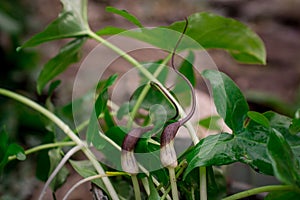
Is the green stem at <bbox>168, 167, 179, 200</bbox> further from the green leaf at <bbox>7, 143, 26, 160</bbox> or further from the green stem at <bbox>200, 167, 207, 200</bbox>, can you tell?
the green leaf at <bbox>7, 143, 26, 160</bbox>

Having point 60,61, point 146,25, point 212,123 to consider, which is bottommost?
point 146,25

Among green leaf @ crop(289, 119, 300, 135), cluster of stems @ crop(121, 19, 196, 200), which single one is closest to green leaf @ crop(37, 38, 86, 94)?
cluster of stems @ crop(121, 19, 196, 200)

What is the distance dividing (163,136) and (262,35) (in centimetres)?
157

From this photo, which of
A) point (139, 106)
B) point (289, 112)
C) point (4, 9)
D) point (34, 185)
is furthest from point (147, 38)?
point (4, 9)

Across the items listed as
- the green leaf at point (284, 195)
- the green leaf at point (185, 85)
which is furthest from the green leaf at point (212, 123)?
the green leaf at point (284, 195)

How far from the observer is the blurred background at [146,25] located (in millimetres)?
1152

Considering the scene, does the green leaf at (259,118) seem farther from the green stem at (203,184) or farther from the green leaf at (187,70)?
the green leaf at (187,70)

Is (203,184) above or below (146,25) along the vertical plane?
above

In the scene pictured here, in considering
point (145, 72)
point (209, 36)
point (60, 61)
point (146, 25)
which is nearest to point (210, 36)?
point (209, 36)

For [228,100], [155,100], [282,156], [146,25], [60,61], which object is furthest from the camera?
[146,25]

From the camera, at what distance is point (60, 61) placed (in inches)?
29.2

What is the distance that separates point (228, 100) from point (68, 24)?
31cm

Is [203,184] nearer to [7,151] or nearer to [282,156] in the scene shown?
[282,156]

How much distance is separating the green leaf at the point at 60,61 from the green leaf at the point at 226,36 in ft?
0.59
